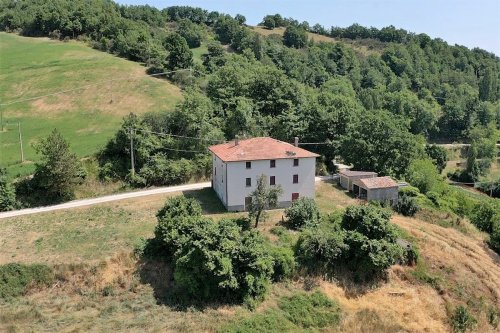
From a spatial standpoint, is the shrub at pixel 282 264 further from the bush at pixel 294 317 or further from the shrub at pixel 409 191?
the shrub at pixel 409 191

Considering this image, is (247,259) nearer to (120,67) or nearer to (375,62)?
(120,67)

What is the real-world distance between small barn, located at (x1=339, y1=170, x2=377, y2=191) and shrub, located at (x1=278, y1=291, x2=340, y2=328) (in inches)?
858

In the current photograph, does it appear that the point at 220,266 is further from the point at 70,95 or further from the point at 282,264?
the point at 70,95

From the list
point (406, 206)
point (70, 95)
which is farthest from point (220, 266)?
point (70, 95)

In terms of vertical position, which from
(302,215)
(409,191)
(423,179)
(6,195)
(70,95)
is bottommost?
(423,179)

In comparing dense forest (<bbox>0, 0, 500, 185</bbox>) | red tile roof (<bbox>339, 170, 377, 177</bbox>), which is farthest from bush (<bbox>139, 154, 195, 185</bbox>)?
red tile roof (<bbox>339, 170, 377, 177</bbox>)

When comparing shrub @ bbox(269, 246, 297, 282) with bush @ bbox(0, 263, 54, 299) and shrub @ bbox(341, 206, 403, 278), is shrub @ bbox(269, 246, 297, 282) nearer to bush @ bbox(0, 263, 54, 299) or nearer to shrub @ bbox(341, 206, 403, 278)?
shrub @ bbox(341, 206, 403, 278)

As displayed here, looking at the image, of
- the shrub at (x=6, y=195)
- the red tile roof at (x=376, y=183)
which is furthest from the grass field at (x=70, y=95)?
the red tile roof at (x=376, y=183)

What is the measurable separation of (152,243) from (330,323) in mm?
15019

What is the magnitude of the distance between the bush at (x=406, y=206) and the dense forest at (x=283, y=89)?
23.9 ft

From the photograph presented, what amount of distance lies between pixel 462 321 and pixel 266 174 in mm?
21434

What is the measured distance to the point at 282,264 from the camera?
3709cm

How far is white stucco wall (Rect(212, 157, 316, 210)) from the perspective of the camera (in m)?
46.9

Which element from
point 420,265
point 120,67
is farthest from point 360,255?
point 120,67
